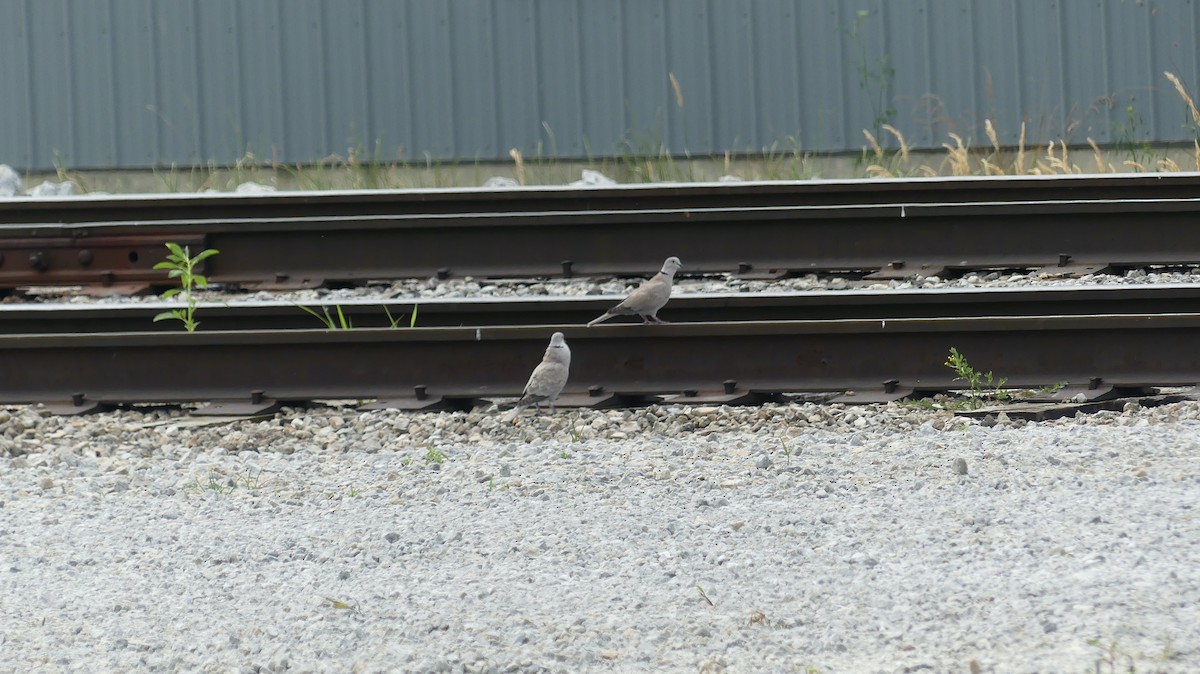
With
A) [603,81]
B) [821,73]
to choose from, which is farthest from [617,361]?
[821,73]

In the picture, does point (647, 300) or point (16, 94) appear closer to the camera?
point (647, 300)

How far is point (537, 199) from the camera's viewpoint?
311 inches

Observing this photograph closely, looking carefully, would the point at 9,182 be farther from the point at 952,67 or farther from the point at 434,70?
the point at 952,67

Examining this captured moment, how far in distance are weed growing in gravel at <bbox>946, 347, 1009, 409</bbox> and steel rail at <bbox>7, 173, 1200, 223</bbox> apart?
251 cm

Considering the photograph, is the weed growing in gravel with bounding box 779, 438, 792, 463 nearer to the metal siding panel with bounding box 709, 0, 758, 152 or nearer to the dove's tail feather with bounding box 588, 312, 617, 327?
the dove's tail feather with bounding box 588, 312, 617, 327

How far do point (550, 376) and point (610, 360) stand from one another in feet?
2.07

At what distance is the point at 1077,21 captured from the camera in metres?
11.5

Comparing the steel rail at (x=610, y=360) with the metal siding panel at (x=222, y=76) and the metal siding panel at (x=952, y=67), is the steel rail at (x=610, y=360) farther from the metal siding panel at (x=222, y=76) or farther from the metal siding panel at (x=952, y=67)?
the metal siding panel at (x=222, y=76)

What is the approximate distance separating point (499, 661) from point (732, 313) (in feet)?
10.8

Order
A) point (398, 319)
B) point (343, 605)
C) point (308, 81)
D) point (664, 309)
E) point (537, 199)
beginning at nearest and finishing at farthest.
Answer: point (343, 605) < point (664, 309) < point (398, 319) < point (537, 199) < point (308, 81)

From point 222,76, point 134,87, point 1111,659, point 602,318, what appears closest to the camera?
point 1111,659

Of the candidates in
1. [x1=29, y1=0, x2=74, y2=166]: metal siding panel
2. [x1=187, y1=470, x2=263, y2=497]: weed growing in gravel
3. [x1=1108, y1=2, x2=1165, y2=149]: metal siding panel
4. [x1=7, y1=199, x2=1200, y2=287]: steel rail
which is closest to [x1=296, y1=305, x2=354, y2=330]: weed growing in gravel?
[x1=7, y1=199, x2=1200, y2=287]: steel rail

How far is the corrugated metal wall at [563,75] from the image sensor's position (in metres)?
11.6

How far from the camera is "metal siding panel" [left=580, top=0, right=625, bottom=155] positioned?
11953 millimetres
